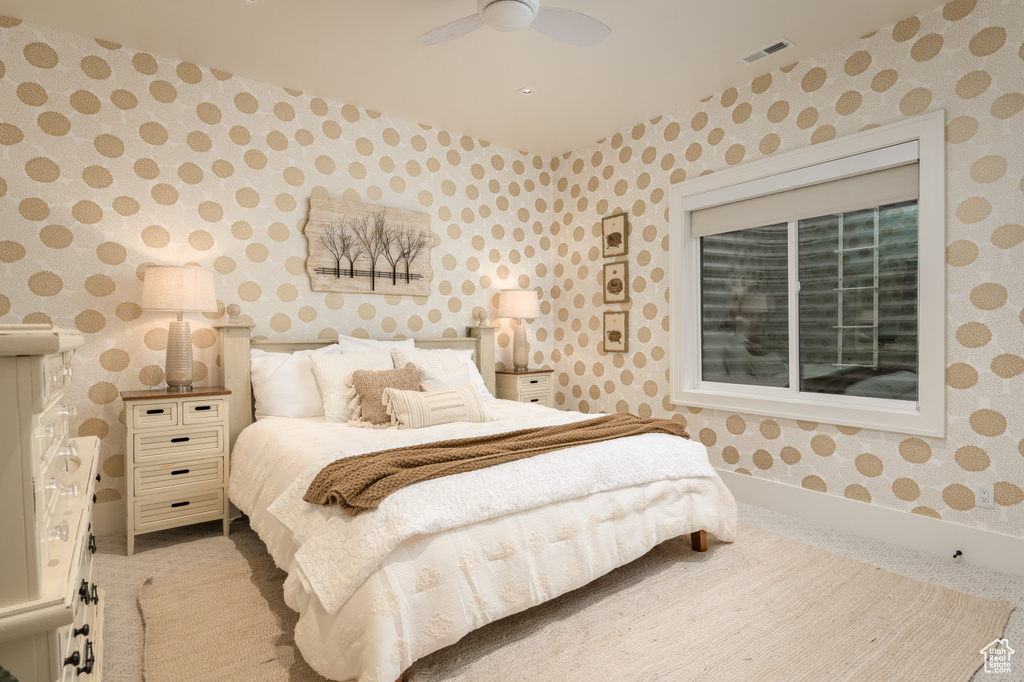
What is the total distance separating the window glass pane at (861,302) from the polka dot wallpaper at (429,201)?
287 mm

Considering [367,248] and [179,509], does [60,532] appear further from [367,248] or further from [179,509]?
[367,248]

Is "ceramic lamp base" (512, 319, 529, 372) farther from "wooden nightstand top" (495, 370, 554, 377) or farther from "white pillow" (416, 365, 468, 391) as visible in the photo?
"white pillow" (416, 365, 468, 391)

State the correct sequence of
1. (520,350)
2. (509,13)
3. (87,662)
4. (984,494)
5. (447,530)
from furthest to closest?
(520,350)
(984,494)
(509,13)
(447,530)
(87,662)

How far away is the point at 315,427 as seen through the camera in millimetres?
2768

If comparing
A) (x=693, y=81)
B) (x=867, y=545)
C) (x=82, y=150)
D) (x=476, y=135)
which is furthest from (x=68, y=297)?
(x=867, y=545)

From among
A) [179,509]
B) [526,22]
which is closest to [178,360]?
[179,509]

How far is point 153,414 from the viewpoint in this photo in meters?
2.78

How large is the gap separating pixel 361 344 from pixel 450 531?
2.05 meters

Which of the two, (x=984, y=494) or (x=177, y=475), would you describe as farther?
(x=177, y=475)

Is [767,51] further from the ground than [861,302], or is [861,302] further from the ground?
[767,51]

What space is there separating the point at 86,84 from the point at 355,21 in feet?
5.11

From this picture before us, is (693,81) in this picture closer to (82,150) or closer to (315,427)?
(315,427)

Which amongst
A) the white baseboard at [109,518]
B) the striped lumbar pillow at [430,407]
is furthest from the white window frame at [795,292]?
the white baseboard at [109,518]

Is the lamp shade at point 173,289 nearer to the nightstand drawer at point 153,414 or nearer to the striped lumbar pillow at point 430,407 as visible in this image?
the nightstand drawer at point 153,414
